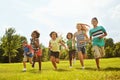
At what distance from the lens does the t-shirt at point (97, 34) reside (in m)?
15.3

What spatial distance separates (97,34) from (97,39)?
1.03 ft

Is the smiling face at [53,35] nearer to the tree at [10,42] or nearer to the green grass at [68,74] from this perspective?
the green grass at [68,74]

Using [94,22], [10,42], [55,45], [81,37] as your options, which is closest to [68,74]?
[94,22]

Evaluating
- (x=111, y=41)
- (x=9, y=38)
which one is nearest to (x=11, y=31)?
(x=9, y=38)

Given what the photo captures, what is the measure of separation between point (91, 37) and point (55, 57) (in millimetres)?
2541

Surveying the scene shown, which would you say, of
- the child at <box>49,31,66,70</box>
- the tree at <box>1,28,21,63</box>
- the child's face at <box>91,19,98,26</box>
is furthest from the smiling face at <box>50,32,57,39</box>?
the tree at <box>1,28,21,63</box>

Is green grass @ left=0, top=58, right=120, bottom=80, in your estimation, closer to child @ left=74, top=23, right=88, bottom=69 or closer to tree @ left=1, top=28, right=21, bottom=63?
child @ left=74, top=23, right=88, bottom=69

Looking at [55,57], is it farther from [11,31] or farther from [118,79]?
[11,31]

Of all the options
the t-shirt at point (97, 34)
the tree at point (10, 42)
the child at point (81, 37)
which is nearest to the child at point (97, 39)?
the t-shirt at point (97, 34)

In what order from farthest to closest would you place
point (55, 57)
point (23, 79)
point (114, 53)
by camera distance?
point (114, 53) → point (55, 57) → point (23, 79)

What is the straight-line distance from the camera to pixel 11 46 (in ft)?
277

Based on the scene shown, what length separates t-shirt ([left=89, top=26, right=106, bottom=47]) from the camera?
15.3 metres

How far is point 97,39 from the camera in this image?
15328 millimetres

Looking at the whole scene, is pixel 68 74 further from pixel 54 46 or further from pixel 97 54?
pixel 54 46
